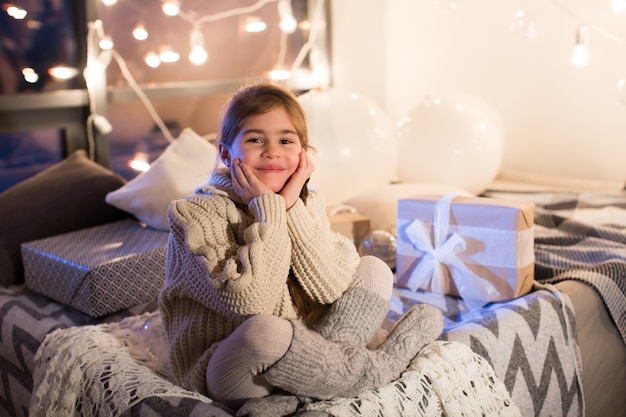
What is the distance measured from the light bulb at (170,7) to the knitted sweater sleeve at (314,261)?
1.76 metres

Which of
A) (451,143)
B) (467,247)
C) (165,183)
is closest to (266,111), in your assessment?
(467,247)

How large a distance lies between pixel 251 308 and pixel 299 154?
0.30 m

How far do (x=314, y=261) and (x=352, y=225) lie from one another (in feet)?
2.02

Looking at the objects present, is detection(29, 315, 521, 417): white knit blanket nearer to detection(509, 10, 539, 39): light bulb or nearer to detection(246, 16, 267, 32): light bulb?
detection(509, 10, 539, 39): light bulb

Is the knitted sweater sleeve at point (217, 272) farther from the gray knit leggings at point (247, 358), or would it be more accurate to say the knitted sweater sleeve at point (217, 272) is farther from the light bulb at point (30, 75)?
the light bulb at point (30, 75)

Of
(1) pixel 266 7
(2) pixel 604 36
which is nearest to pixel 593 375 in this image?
(2) pixel 604 36

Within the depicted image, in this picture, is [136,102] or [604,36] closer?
[604,36]

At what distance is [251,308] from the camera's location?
1063 millimetres

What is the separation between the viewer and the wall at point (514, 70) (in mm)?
2391

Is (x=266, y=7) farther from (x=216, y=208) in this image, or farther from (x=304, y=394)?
(x=304, y=394)

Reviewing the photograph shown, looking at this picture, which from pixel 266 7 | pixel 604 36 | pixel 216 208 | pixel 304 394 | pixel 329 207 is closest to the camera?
pixel 304 394

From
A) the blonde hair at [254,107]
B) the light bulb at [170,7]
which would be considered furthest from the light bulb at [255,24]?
the blonde hair at [254,107]

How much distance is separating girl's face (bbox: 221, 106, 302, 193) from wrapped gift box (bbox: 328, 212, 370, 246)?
55cm

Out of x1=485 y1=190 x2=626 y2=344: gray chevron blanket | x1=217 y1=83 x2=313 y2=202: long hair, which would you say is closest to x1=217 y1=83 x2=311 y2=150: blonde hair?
x1=217 y1=83 x2=313 y2=202: long hair
